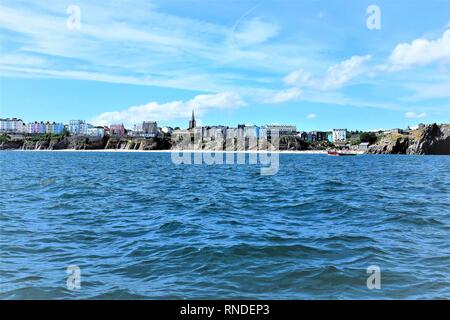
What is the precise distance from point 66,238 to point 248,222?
26.0 feet

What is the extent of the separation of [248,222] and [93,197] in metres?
14.9

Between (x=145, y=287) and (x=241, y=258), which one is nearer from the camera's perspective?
(x=145, y=287)

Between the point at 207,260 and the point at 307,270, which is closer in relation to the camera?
the point at 307,270

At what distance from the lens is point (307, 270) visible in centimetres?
1252

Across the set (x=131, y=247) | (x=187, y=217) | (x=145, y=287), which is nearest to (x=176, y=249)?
(x=131, y=247)

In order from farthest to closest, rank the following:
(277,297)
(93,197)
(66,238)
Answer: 1. (93,197)
2. (66,238)
3. (277,297)

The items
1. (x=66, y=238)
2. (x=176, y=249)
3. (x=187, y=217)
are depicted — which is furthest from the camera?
(x=187, y=217)

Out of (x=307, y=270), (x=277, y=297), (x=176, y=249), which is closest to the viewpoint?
(x=277, y=297)
